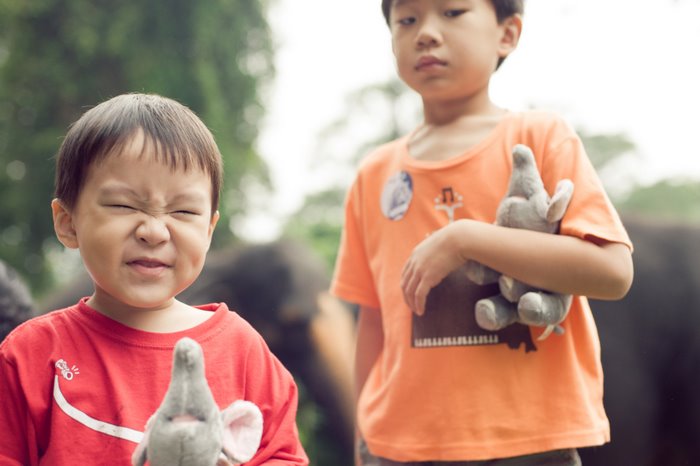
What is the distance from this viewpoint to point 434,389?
1467mm

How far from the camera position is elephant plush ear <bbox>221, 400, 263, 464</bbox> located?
39.7 inches

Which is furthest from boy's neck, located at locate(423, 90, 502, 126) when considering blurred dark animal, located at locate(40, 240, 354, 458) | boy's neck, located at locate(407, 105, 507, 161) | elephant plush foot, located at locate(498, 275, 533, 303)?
blurred dark animal, located at locate(40, 240, 354, 458)

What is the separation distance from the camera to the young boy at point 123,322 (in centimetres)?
104

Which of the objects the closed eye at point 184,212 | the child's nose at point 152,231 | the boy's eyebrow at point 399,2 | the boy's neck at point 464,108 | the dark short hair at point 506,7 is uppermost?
the boy's eyebrow at point 399,2

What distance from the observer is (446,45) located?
1489 mm

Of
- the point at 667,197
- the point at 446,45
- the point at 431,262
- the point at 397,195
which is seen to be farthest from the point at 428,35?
the point at 667,197

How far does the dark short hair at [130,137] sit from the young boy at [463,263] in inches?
18.2

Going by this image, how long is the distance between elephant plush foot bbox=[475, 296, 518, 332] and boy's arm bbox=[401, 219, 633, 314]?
0.05m

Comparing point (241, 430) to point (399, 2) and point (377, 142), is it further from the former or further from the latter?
point (377, 142)

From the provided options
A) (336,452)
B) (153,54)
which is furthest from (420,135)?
(153,54)

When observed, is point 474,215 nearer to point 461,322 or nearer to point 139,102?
point 461,322

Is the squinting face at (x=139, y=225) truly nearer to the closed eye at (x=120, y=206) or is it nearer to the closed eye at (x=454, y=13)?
the closed eye at (x=120, y=206)

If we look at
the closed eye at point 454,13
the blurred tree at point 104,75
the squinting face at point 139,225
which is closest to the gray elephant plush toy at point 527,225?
the closed eye at point 454,13

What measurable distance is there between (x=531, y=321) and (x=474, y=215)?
0.24 meters
